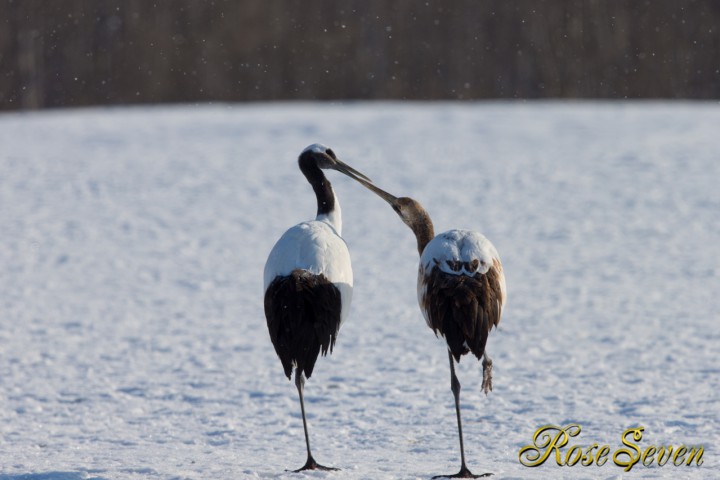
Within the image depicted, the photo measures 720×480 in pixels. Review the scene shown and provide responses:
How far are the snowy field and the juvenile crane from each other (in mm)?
631

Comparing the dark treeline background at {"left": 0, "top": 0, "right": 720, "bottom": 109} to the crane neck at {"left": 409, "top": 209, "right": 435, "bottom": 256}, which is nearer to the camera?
Result: the crane neck at {"left": 409, "top": 209, "right": 435, "bottom": 256}

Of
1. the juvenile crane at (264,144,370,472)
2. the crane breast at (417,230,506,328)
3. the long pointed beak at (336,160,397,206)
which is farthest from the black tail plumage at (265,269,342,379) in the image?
the long pointed beak at (336,160,397,206)

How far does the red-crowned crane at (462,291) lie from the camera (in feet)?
17.6

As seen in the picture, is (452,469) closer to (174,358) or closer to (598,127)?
(174,358)

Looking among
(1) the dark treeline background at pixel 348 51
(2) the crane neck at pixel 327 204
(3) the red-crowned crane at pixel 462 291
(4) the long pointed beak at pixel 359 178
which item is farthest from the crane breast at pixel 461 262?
(1) the dark treeline background at pixel 348 51

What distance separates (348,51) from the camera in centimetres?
3881

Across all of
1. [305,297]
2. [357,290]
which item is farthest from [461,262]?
[357,290]

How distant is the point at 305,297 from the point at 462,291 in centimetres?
84

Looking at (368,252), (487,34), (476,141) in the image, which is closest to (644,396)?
(368,252)

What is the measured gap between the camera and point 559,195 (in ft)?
47.6

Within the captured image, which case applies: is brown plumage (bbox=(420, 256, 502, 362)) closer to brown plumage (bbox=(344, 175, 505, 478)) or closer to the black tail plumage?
brown plumage (bbox=(344, 175, 505, 478))

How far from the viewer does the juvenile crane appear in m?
5.54

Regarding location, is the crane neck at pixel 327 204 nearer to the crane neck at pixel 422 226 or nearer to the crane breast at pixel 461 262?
the crane neck at pixel 422 226

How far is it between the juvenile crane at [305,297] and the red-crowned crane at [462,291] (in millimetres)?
491
